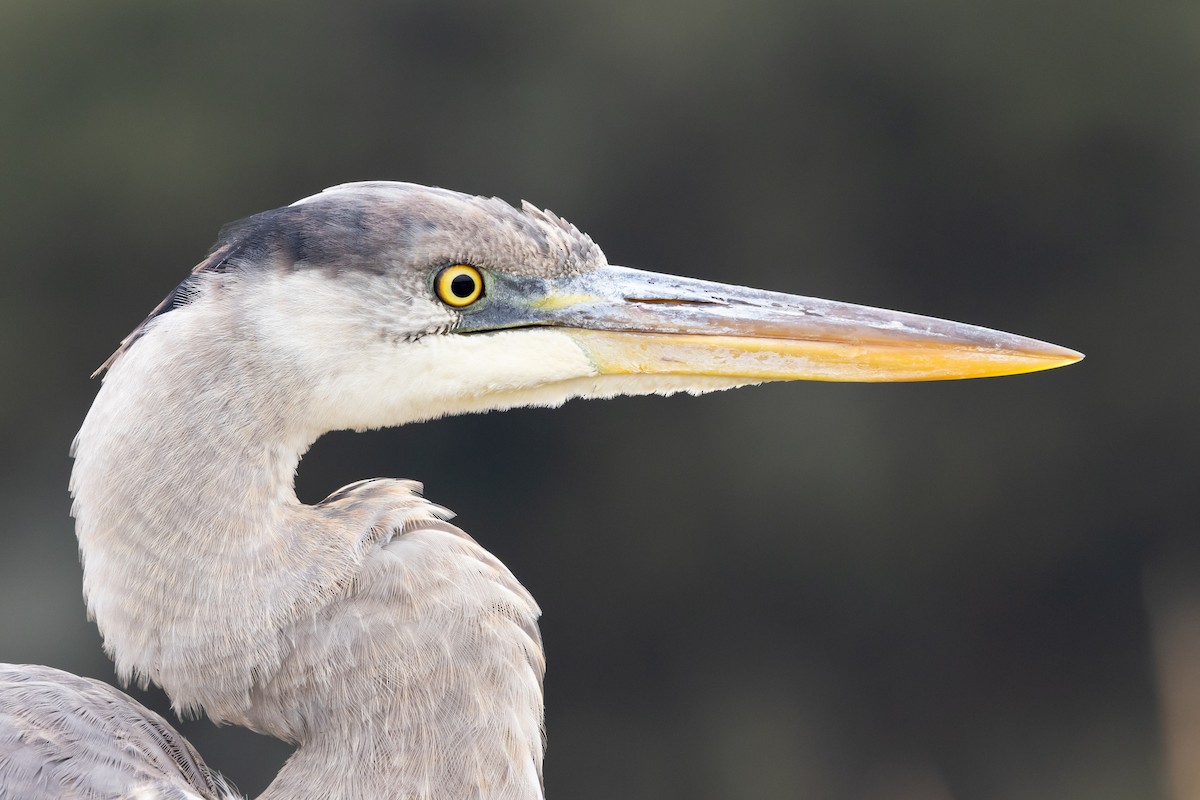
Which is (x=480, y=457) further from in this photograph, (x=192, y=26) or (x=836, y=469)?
(x=192, y=26)

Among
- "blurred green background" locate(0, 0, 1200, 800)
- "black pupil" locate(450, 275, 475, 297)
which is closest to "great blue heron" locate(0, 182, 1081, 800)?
"black pupil" locate(450, 275, 475, 297)

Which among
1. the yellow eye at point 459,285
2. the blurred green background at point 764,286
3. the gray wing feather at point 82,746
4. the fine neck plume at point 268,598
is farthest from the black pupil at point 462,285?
the blurred green background at point 764,286

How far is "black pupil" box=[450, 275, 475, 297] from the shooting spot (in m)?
1.27

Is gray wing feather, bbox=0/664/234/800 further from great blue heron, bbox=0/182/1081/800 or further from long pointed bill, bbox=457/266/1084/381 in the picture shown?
long pointed bill, bbox=457/266/1084/381

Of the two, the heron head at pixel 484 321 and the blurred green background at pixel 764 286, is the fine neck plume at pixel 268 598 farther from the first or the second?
the blurred green background at pixel 764 286

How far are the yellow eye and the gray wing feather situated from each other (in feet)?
1.90

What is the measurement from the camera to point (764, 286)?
2.82 m

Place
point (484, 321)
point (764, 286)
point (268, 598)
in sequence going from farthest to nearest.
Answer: point (764, 286) < point (484, 321) < point (268, 598)

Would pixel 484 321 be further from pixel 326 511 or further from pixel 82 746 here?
pixel 82 746

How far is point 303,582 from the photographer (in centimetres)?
120

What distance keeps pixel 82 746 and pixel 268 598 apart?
0.26 meters

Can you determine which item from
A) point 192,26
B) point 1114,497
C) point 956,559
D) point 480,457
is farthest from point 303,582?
point 1114,497

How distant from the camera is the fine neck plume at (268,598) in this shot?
3.86 ft

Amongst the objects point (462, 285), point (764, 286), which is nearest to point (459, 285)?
point (462, 285)
